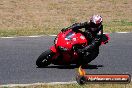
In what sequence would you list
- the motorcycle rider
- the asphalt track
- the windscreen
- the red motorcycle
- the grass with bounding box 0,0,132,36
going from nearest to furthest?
the asphalt track → the motorcycle rider → the red motorcycle → the windscreen → the grass with bounding box 0,0,132,36

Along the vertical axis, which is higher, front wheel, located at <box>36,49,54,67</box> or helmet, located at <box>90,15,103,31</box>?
helmet, located at <box>90,15,103,31</box>

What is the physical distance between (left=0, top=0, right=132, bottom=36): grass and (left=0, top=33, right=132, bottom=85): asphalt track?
2.79m

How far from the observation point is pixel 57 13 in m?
26.6

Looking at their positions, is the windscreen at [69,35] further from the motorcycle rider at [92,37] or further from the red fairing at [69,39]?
the motorcycle rider at [92,37]

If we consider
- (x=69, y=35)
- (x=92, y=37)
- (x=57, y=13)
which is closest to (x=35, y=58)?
(x=69, y=35)

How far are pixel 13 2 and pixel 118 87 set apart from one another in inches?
662

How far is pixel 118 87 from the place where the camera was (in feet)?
39.5

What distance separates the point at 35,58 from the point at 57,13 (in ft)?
35.5

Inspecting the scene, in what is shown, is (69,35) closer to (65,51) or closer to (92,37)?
(65,51)

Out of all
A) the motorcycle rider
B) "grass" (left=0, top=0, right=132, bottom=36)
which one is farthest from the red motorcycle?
"grass" (left=0, top=0, right=132, bottom=36)

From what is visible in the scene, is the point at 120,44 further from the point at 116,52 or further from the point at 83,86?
the point at 83,86

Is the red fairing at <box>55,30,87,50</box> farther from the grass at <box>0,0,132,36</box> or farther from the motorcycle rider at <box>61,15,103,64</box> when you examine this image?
the grass at <box>0,0,132,36</box>

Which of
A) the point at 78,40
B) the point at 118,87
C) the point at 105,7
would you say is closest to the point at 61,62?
the point at 78,40

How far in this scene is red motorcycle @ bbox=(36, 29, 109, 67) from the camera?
14602 mm
